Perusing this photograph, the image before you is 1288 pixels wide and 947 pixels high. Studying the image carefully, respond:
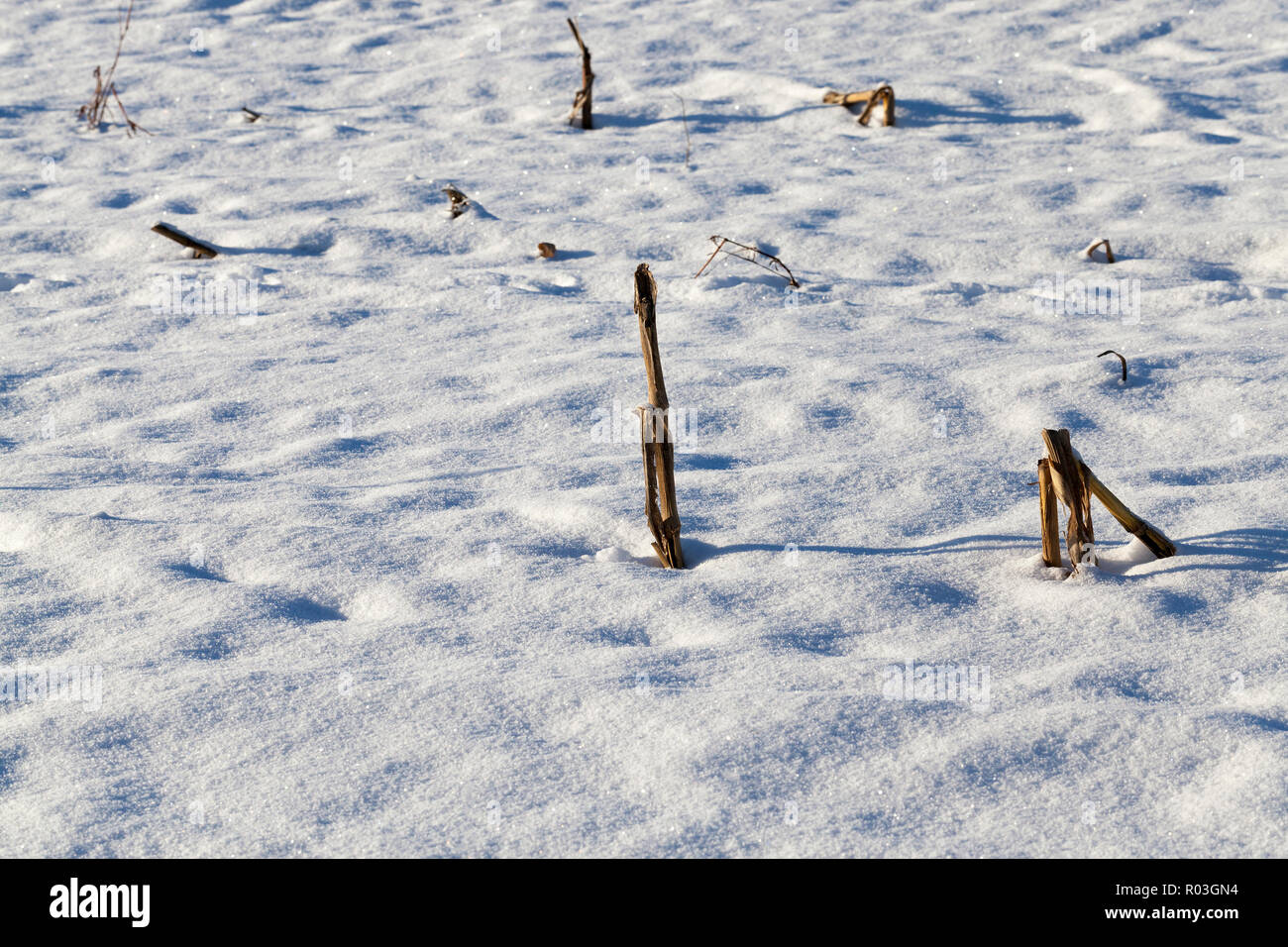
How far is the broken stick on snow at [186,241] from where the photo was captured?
4566 mm

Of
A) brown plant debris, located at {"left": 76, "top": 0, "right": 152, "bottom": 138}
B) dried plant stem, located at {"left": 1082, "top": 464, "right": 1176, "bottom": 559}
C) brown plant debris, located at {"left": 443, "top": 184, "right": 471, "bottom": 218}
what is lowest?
brown plant debris, located at {"left": 443, "top": 184, "right": 471, "bottom": 218}

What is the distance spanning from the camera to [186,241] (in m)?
4.61

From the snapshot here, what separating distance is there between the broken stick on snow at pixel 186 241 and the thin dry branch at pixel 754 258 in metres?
2.01

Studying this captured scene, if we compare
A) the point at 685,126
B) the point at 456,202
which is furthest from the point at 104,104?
the point at 685,126

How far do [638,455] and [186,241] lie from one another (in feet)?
8.49

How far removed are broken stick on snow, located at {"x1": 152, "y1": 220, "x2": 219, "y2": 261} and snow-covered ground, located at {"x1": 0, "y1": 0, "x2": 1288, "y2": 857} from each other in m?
0.05

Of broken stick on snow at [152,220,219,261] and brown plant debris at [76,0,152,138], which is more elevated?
brown plant debris at [76,0,152,138]

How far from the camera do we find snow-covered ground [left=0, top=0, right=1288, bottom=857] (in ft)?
5.59

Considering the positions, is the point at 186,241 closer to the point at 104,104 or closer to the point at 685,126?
the point at 104,104

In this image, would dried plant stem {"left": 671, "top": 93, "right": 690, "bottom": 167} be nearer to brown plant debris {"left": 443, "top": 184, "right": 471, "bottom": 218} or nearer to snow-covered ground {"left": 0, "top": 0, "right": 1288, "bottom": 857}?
snow-covered ground {"left": 0, "top": 0, "right": 1288, "bottom": 857}

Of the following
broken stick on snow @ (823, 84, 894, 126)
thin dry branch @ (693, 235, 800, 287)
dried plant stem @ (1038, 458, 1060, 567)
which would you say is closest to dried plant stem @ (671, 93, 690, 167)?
broken stick on snow @ (823, 84, 894, 126)
